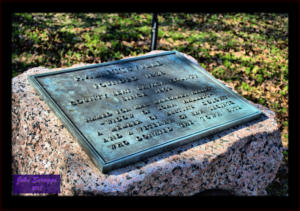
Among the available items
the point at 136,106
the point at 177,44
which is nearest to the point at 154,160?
the point at 136,106

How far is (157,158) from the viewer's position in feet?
8.07

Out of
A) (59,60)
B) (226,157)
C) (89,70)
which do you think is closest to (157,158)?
(226,157)

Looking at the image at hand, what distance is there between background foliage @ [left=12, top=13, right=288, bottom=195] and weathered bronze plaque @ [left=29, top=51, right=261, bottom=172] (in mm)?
1520

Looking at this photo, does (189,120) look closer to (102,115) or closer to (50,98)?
(102,115)

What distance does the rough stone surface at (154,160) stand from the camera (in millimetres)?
2297

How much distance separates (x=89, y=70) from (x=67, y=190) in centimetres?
127

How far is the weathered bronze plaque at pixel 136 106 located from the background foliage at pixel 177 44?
1520mm

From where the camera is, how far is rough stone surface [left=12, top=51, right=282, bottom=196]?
2297mm

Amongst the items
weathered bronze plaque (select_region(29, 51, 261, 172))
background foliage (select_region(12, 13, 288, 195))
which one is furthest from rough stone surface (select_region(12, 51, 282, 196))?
background foliage (select_region(12, 13, 288, 195))

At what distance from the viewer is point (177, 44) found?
6184 millimetres

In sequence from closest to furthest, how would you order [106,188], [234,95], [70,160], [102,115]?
[106,188] → [70,160] → [102,115] → [234,95]

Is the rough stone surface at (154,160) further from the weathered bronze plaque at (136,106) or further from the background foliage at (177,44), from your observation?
the background foliage at (177,44)

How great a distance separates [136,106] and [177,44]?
3.66m

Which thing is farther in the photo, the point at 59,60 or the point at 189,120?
the point at 59,60
